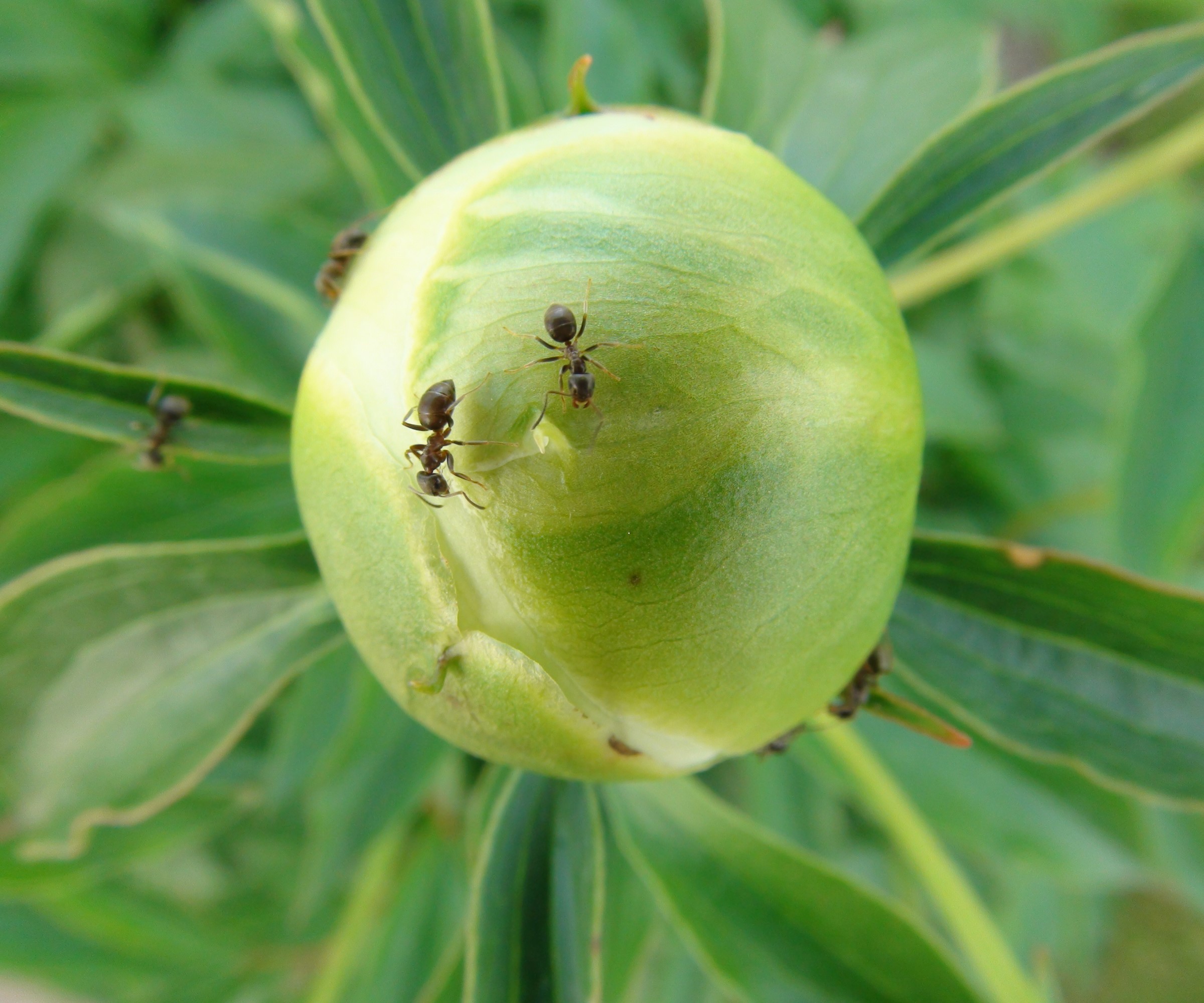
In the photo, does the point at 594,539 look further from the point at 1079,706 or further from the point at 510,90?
the point at 510,90

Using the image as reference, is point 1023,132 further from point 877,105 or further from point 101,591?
point 101,591

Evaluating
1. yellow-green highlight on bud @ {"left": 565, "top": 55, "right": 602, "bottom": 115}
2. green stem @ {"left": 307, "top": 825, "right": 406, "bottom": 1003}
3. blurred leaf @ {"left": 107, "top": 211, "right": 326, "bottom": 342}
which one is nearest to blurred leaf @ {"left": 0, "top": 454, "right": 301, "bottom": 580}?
blurred leaf @ {"left": 107, "top": 211, "right": 326, "bottom": 342}

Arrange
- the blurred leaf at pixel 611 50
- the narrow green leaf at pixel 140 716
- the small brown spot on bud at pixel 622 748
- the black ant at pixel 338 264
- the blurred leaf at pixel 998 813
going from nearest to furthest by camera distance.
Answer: the small brown spot on bud at pixel 622 748
the black ant at pixel 338 264
the narrow green leaf at pixel 140 716
the blurred leaf at pixel 611 50
the blurred leaf at pixel 998 813

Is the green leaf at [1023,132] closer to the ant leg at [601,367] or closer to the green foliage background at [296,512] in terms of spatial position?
the green foliage background at [296,512]

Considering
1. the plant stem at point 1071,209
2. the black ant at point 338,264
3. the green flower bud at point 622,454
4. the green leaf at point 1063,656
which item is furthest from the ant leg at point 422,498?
the plant stem at point 1071,209

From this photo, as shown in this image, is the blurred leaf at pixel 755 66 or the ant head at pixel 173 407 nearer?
the ant head at pixel 173 407

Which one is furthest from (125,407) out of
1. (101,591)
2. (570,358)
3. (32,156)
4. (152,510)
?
(32,156)
